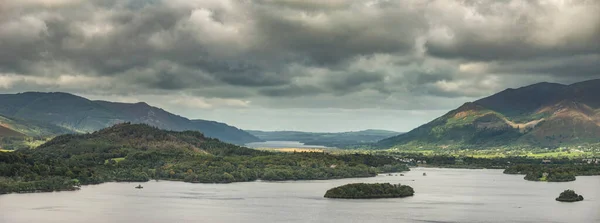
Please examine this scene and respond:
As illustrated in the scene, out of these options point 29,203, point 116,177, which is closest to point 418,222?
point 29,203

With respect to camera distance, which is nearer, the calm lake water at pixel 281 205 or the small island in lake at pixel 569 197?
the calm lake water at pixel 281 205

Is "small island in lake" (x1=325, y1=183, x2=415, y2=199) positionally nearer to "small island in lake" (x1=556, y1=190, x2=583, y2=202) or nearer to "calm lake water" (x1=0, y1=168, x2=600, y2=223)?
"calm lake water" (x1=0, y1=168, x2=600, y2=223)

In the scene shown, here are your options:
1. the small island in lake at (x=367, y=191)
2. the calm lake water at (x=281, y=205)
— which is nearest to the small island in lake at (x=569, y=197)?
the calm lake water at (x=281, y=205)

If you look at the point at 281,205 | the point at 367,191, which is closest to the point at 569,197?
the point at 367,191

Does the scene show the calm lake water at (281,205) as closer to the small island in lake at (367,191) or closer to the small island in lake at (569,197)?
the small island in lake at (569,197)

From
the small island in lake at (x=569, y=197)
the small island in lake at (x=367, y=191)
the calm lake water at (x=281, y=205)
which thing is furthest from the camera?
the small island in lake at (x=367, y=191)

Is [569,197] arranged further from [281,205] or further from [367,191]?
[281,205]

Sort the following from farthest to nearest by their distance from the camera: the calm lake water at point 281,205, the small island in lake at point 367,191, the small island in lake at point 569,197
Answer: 1. the small island in lake at point 367,191
2. the small island in lake at point 569,197
3. the calm lake water at point 281,205
